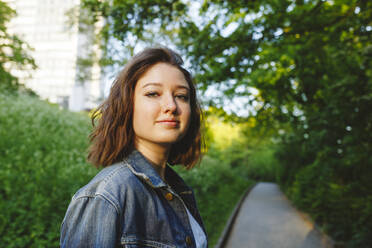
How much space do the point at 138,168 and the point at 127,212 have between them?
0.28 metres

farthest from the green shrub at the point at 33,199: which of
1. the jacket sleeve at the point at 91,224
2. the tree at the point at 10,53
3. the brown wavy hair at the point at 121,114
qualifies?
the tree at the point at 10,53

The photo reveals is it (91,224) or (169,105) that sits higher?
(169,105)

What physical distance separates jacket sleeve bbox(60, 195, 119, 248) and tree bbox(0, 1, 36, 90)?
445 inches

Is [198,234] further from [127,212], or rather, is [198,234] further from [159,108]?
[159,108]

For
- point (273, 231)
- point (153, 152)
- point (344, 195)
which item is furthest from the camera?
point (273, 231)

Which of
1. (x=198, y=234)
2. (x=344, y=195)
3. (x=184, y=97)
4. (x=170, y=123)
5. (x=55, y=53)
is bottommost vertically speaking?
(x=344, y=195)

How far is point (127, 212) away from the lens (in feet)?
3.93

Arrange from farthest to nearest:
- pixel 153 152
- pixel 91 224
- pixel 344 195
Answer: pixel 344 195, pixel 153 152, pixel 91 224

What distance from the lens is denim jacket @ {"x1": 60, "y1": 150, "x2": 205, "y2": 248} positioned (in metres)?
1.11

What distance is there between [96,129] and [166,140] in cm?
44

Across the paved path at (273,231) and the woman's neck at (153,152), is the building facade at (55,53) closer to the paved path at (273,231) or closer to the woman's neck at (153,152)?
the paved path at (273,231)

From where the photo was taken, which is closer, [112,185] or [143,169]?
[112,185]

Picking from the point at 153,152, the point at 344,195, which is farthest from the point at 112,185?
the point at 344,195

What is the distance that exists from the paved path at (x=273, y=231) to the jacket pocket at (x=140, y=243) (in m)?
7.33
